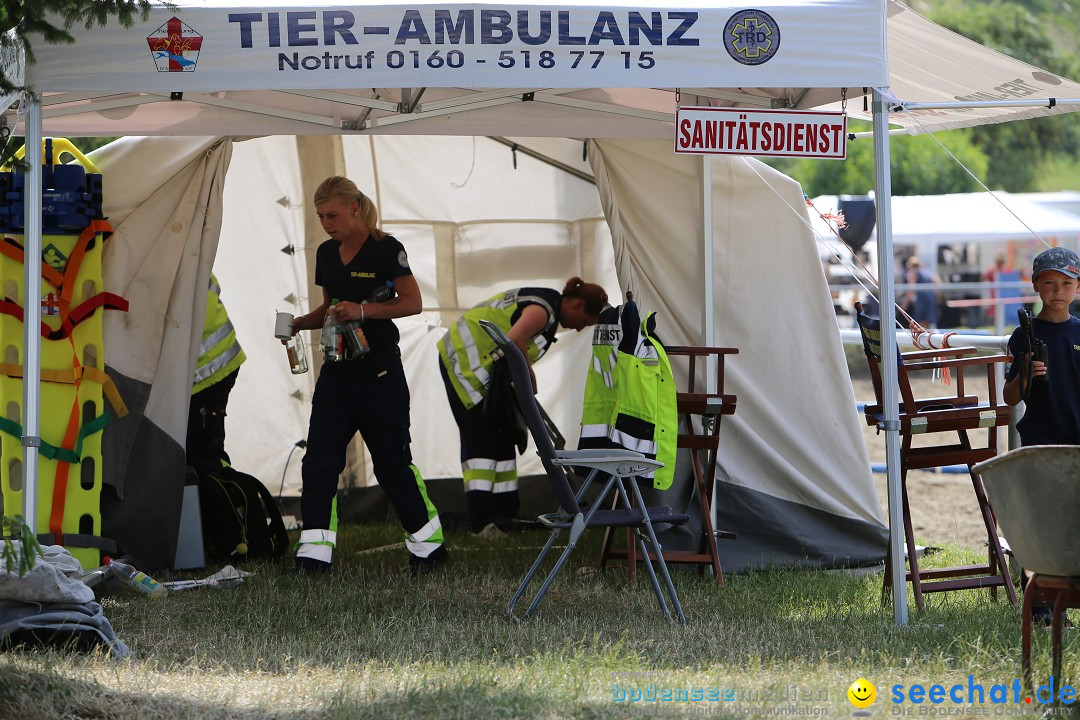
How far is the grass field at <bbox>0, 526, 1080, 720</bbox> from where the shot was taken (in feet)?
11.5

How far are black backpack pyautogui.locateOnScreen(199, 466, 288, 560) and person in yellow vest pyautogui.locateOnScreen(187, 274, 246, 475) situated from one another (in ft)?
0.42

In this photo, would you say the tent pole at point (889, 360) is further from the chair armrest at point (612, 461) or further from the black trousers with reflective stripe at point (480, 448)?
the black trousers with reflective stripe at point (480, 448)

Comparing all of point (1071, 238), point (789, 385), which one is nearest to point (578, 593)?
point (789, 385)

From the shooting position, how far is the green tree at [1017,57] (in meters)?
31.3

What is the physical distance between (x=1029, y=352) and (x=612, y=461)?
154cm

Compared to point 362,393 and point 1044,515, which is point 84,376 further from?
point 1044,515

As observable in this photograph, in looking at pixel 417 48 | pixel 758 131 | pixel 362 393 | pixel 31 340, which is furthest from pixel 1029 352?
pixel 31 340

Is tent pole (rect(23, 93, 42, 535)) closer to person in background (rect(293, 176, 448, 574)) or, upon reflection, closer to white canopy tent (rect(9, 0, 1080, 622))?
white canopy tent (rect(9, 0, 1080, 622))

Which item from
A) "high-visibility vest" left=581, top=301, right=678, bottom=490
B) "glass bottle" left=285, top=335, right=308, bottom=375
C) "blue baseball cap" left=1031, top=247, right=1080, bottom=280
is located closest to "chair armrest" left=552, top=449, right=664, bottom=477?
"high-visibility vest" left=581, top=301, right=678, bottom=490

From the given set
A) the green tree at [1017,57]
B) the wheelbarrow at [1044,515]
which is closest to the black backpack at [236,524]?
the wheelbarrow at [1044,515]

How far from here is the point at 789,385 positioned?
6086 millimetres

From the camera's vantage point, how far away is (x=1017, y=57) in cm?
3284

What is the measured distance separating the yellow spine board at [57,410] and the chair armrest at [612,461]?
7.04 ft

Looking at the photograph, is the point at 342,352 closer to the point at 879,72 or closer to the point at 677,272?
the point at 677,272
